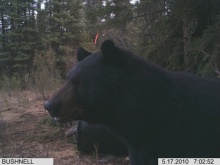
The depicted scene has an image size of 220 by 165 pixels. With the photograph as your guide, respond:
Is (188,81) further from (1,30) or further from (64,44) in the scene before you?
(1,30)

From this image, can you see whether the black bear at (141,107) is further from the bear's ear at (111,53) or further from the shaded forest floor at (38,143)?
the shaded forest floor at (38,143)

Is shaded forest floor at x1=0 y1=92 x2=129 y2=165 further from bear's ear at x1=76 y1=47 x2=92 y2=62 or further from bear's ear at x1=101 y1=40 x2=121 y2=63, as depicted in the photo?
bear's ear at x1=101 y1=40 x2=121 y2=63

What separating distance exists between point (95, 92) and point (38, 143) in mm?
3533

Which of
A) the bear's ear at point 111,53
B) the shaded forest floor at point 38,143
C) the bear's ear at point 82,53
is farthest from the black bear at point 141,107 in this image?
the shaded forest floor at point 38,143

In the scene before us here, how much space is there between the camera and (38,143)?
18.7 feet

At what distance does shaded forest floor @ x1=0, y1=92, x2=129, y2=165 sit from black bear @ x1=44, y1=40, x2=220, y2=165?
2.19m

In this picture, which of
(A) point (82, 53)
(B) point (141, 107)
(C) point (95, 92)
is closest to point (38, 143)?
(A) point (82, 53)

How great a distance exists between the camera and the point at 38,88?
10688 mm

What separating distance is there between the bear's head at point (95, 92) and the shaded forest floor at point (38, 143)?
2.26 m

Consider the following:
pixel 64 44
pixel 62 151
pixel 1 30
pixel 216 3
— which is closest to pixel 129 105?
pixel 62 151

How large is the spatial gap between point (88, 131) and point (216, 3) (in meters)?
3.18

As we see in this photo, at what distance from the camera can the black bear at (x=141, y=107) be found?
98.5 inches

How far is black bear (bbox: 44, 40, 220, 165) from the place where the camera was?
250cm
